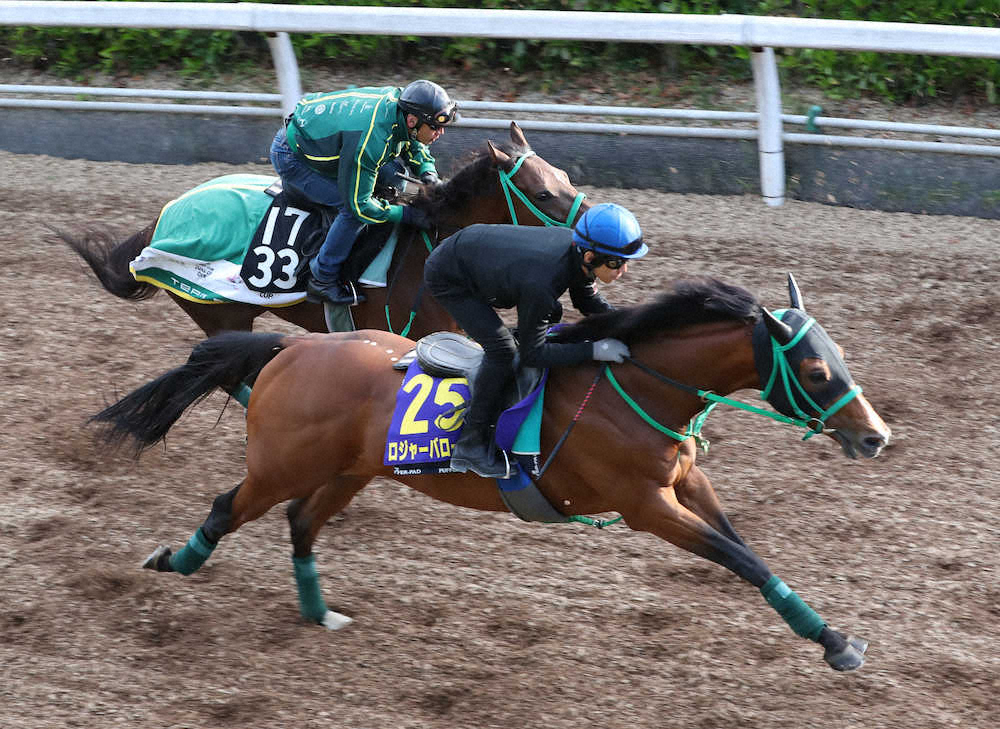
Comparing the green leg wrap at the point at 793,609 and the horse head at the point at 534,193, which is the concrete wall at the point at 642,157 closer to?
the horse head at the point at 534,193

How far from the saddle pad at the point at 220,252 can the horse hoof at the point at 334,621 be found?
5.92ft

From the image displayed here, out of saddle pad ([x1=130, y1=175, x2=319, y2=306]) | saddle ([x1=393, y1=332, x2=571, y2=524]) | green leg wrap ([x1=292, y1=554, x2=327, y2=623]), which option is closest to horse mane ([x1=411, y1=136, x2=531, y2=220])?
saddle pad ([x1=130, y1=175, x2=319, y2=306])

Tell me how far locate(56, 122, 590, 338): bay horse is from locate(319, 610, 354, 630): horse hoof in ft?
5.17

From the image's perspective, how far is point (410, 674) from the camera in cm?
465

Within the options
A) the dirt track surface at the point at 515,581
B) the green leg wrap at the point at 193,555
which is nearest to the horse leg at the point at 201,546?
the green leg wrap at the point at 193,555

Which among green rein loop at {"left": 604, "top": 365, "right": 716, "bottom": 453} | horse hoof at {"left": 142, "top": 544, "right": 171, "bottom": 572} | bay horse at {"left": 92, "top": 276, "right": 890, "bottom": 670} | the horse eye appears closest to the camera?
the horse eye

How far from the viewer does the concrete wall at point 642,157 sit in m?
8.16

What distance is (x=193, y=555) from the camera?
16.6 feet

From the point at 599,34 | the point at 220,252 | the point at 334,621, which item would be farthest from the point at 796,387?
the point at 599,34

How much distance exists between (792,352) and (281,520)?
2871 millimetres

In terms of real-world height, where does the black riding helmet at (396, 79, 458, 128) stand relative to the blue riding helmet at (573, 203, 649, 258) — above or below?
above

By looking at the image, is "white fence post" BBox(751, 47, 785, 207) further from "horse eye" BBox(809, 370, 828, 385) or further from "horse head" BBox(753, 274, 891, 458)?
"horse eye" BBox(809, 370, 828, 385)

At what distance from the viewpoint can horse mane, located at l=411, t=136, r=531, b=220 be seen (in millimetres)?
5840

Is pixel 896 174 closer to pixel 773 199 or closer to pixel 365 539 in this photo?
pixel 773 199
